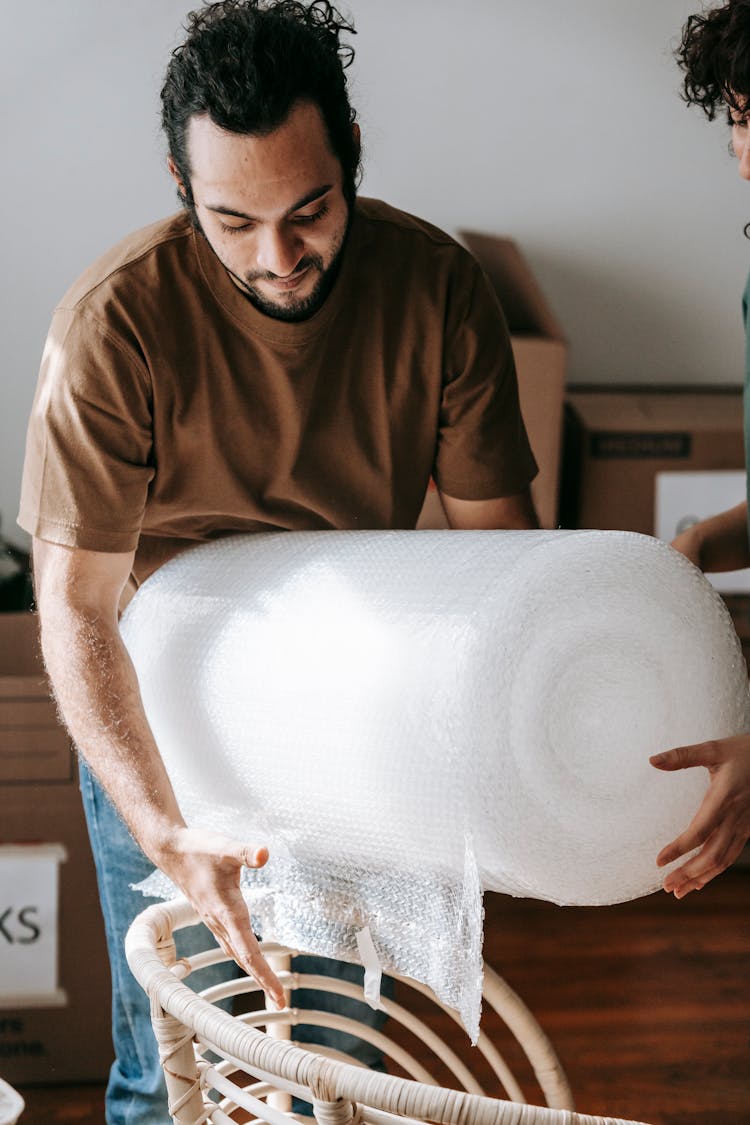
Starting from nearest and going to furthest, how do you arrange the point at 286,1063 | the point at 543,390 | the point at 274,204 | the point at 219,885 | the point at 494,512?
1. the point at 286,1063
2. the point at 219,885
3. the point at 274,204
4. the point at 494,512
5. the point at 543,390

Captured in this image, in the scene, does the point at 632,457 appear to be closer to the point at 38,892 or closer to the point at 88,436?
the point at 38,892

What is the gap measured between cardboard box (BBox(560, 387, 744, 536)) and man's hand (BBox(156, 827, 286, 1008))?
4.85 ft

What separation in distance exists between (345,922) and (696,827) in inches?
10.2

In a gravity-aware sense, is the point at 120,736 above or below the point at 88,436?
below

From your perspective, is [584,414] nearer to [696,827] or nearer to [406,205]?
[406,205]

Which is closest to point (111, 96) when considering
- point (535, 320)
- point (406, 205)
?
point (406, 205)

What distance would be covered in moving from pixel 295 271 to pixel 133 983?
710 millimetres

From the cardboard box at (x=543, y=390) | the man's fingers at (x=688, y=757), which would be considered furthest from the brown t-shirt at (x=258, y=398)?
the cardboard box at (x=543, y=390)

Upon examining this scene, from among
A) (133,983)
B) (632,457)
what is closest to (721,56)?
(133,983)

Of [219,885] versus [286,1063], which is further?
[219,885]

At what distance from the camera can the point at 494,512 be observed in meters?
1.10

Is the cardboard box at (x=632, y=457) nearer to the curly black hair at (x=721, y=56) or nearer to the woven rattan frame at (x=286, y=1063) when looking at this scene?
the curly black hair at (x=721, y=56)

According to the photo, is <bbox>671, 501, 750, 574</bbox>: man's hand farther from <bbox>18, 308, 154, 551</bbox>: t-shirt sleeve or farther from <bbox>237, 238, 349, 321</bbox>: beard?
<bbox>18, 308, 154, 551</bbox>: t-shirt sleeve

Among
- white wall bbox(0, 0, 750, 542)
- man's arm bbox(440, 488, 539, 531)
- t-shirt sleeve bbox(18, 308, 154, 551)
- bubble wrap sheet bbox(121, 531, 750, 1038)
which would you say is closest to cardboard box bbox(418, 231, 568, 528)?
white wall bbox(0, 0, 750, 542)
